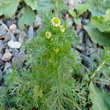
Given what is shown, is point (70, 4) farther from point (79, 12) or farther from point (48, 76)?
point (48, 76)

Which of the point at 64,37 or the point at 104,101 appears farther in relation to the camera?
the point at 104,101

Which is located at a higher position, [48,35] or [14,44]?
[48,35]

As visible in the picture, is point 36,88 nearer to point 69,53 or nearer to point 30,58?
point 30,58

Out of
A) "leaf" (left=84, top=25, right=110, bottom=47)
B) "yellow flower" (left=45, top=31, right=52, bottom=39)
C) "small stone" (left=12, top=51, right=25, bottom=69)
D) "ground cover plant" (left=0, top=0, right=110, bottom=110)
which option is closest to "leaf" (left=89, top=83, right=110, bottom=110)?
"ground cover plant" (left=0, top=0, right=110, bottom=110)

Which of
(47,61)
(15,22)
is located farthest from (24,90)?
(15,22)

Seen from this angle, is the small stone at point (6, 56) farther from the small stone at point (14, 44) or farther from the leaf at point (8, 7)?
the leaf at point (8, 7)

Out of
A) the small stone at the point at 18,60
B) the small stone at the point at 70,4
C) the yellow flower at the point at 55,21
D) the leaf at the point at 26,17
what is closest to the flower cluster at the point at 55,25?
the yellow flower at the point at 55,21

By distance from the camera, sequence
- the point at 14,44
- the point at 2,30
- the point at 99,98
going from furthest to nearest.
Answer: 1. the point at 2,30
2. the point at 14,44
3. the point at 99,98

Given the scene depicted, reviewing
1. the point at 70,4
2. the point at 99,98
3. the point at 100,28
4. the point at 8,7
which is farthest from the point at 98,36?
the point at 8,7
